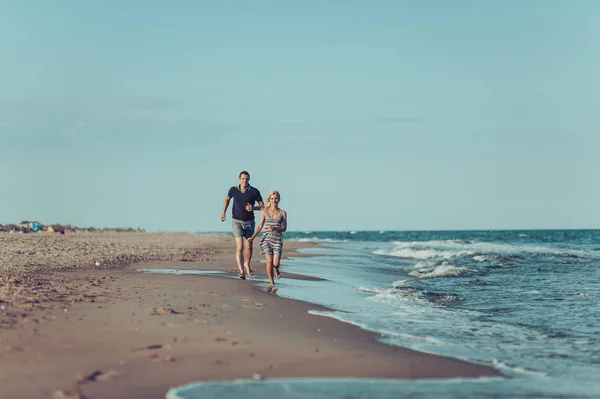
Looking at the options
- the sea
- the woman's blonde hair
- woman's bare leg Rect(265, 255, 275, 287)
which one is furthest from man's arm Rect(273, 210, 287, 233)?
the sea

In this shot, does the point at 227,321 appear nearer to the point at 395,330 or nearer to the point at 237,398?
the point at 395,330

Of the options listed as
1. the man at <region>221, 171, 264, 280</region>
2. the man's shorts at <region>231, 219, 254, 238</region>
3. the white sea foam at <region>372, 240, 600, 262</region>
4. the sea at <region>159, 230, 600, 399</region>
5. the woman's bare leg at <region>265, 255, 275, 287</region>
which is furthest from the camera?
the white sea foam at <region>372, 240, 600, 262</region>

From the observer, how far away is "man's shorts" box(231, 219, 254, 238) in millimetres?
13891

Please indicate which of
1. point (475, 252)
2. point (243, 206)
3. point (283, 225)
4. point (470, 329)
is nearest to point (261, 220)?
point (283, 225)

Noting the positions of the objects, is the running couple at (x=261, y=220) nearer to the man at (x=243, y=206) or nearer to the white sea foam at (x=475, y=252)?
the man at (x=243, y=206)

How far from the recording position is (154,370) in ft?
19.1

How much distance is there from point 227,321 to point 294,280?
286 inches

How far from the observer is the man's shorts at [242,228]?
13.9 metres

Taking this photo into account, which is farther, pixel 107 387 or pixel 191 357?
pixel 191 357

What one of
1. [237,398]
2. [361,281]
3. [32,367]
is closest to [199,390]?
[237,398]

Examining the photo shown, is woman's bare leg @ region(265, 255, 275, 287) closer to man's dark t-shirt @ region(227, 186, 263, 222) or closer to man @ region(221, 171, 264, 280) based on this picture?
man @ region(221, 171, 264, 280)

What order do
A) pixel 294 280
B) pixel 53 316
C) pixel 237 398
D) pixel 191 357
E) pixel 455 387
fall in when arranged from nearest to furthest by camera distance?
pixel 237 398 → pixel 455 387 → pixel 191 357 → pixel 53 316 → pixel 294 280

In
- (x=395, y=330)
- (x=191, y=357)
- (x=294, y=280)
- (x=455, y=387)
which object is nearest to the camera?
(x=455, y=387)

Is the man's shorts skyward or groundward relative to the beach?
skyward
